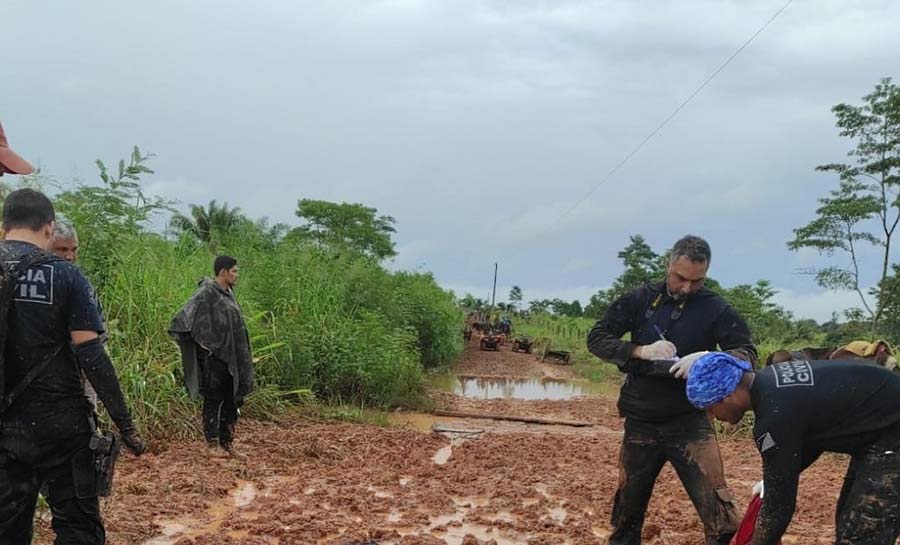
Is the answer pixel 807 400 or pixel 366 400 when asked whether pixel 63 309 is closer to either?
pixel 807 400

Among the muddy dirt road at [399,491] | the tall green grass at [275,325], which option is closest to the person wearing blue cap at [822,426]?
the muddy dirt road at [399,491]

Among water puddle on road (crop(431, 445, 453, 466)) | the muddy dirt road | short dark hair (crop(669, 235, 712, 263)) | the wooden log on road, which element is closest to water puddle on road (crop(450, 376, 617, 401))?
the wooden log on road

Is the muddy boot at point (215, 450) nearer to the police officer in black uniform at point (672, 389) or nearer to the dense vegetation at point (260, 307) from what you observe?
the dense vegetation at point (260, 307)

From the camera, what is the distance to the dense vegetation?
8.28 m

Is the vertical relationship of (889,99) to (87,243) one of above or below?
above

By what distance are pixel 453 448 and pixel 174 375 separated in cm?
336

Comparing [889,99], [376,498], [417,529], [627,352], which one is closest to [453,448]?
[376,498]

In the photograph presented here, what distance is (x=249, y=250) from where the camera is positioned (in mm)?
13406

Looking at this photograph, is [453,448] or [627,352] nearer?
[627,352]

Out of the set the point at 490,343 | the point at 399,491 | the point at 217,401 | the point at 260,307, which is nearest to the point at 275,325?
the point at 260,307

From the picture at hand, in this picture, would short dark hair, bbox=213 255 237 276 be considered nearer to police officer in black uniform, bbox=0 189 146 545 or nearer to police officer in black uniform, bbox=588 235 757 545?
police officer in black uniform, bbox=0 189 146 545

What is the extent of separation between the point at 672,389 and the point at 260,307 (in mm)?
8672

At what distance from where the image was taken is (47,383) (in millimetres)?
3238

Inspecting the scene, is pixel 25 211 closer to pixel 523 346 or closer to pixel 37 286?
pixel 37 286
